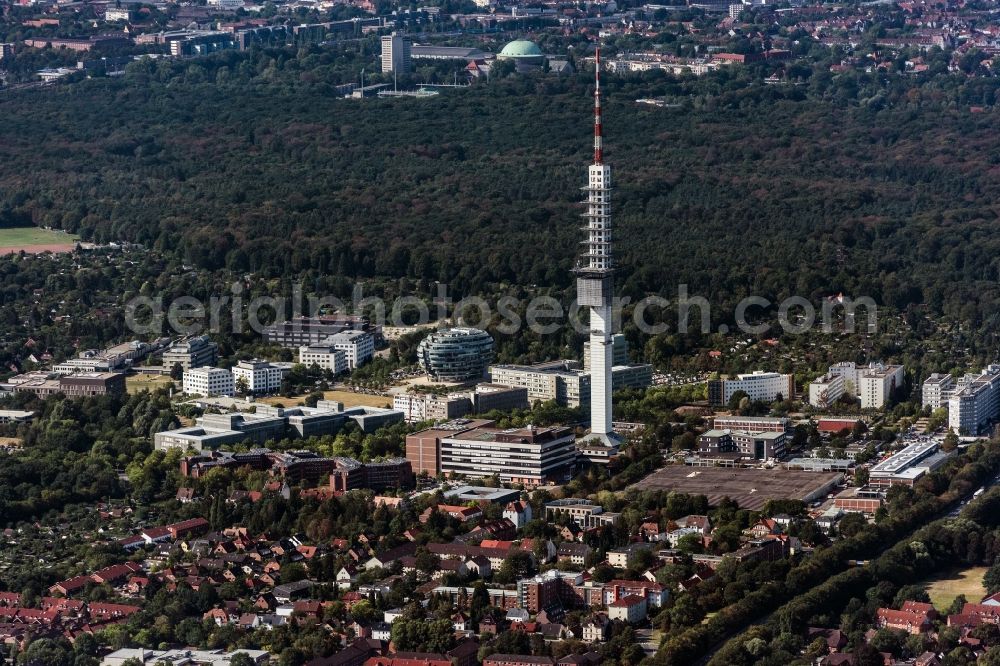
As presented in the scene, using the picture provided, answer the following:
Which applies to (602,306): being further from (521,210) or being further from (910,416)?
(521,210)

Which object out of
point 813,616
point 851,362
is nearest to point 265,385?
point 851,362

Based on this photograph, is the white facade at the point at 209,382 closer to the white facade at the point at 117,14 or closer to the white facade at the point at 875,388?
the white facade at the point at 875,388

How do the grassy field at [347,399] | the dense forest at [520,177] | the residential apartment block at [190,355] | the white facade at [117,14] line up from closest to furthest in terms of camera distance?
the grassy field at [347,399]
the residential apartment block at [190,355]
the dense forest at [520,177]
the white facade at [117,14]

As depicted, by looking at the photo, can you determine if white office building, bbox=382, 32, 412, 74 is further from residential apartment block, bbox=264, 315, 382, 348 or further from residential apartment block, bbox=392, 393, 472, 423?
residential apartment block, bbox=392, 393, 472, 423

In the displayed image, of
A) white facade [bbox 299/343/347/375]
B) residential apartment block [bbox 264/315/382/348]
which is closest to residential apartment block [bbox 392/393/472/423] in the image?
white facade [bbox 299/343/347/375]

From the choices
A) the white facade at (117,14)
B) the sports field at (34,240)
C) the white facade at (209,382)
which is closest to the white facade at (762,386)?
the white facade at (209,382)
